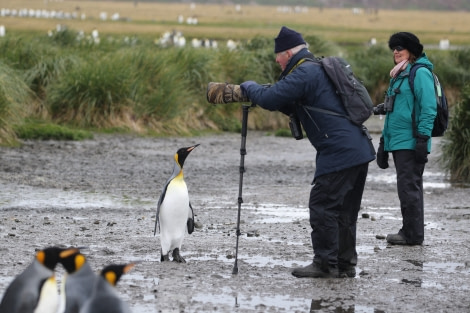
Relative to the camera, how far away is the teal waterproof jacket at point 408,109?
9719 mm

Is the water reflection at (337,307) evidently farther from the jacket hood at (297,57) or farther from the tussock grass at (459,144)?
the tussock grass at (459,144)

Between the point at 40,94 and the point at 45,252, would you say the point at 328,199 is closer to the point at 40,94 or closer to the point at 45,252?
the point at 45,252

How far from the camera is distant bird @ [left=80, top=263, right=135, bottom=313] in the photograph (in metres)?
5.18

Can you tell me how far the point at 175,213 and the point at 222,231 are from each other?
1618mm

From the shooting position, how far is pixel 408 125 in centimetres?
989

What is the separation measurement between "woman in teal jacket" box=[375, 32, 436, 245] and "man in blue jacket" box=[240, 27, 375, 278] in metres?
1.49

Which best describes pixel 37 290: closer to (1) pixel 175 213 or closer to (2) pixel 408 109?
(1) pixel 175 213

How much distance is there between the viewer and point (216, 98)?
8.50m

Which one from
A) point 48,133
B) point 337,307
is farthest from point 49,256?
point 48,133

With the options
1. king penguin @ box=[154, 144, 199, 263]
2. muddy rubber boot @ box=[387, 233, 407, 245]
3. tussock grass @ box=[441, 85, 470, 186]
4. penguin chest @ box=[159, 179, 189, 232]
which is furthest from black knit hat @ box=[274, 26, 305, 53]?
tussock grass @ box=[441, 85, 470, 186]

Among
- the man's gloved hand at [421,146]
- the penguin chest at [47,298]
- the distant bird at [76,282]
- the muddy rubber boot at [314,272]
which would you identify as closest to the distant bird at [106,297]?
the distant bird at [76,282]

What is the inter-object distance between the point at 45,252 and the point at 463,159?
10.5m

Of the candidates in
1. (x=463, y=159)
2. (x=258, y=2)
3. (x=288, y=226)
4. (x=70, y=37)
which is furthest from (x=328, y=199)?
(x=258, y=2)

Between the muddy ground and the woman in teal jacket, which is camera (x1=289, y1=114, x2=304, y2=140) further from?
the woman in teal jacket
